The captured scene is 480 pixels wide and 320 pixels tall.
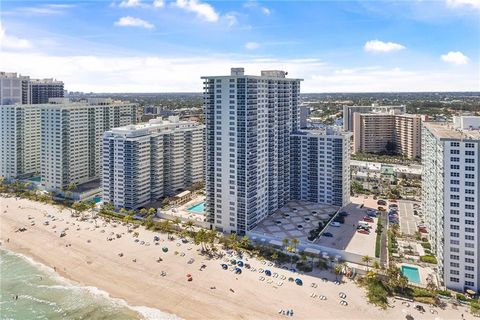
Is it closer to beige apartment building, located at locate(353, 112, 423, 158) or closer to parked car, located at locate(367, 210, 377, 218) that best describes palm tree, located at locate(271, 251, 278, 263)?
parked car, located at locate(367, 210, 377, 218)

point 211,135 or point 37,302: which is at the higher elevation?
point 211,135

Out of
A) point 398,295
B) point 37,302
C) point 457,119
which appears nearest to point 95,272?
point 37,302

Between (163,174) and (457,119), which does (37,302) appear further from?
(457,119)

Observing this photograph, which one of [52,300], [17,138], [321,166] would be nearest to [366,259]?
[321,166]

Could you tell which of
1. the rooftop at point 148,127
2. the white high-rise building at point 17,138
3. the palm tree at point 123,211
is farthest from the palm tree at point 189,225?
the white high-rise building at point 17,138

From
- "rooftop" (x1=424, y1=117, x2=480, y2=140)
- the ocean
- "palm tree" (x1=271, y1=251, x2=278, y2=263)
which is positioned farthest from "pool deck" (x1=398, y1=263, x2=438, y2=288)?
the ocean
